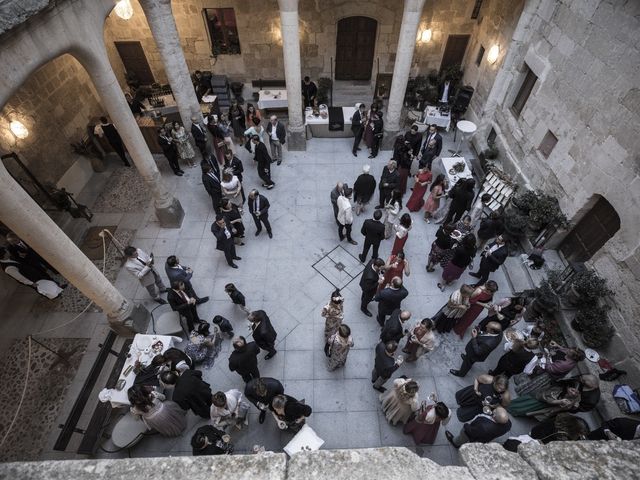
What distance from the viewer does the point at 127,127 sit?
7.16 m

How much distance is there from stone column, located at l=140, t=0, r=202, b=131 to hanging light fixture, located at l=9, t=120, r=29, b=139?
3.58 metres

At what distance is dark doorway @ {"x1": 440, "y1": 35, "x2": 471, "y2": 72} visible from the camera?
12742 millimetres

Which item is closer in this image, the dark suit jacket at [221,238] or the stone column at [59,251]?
the stone column at [59,251]

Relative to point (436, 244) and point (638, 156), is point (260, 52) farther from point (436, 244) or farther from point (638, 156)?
point (638, 156)

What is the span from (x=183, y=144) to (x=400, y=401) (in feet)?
29.5

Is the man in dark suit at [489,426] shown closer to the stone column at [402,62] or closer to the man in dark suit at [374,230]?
the man in dark suit at [374,230]

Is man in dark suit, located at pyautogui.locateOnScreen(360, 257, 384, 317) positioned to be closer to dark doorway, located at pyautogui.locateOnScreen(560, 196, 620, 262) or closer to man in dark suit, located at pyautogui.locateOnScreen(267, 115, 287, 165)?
dark doorway, located at pyautogui.locateOnScreen(560, 196, 620, 262)

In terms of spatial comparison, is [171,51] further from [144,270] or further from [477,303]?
[477,303]

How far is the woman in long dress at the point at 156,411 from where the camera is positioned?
4.85 meters

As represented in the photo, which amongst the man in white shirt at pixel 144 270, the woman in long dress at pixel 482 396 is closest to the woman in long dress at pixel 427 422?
the woman in long dress at pixel 482 396

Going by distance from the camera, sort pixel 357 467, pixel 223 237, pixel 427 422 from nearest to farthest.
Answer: pixel 357 467
pixel 427 422
pixel 223 237

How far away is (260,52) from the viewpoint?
1314 cm

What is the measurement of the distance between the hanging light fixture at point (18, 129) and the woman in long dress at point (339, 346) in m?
8.49

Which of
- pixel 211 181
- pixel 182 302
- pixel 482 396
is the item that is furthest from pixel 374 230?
pixel 211 181
